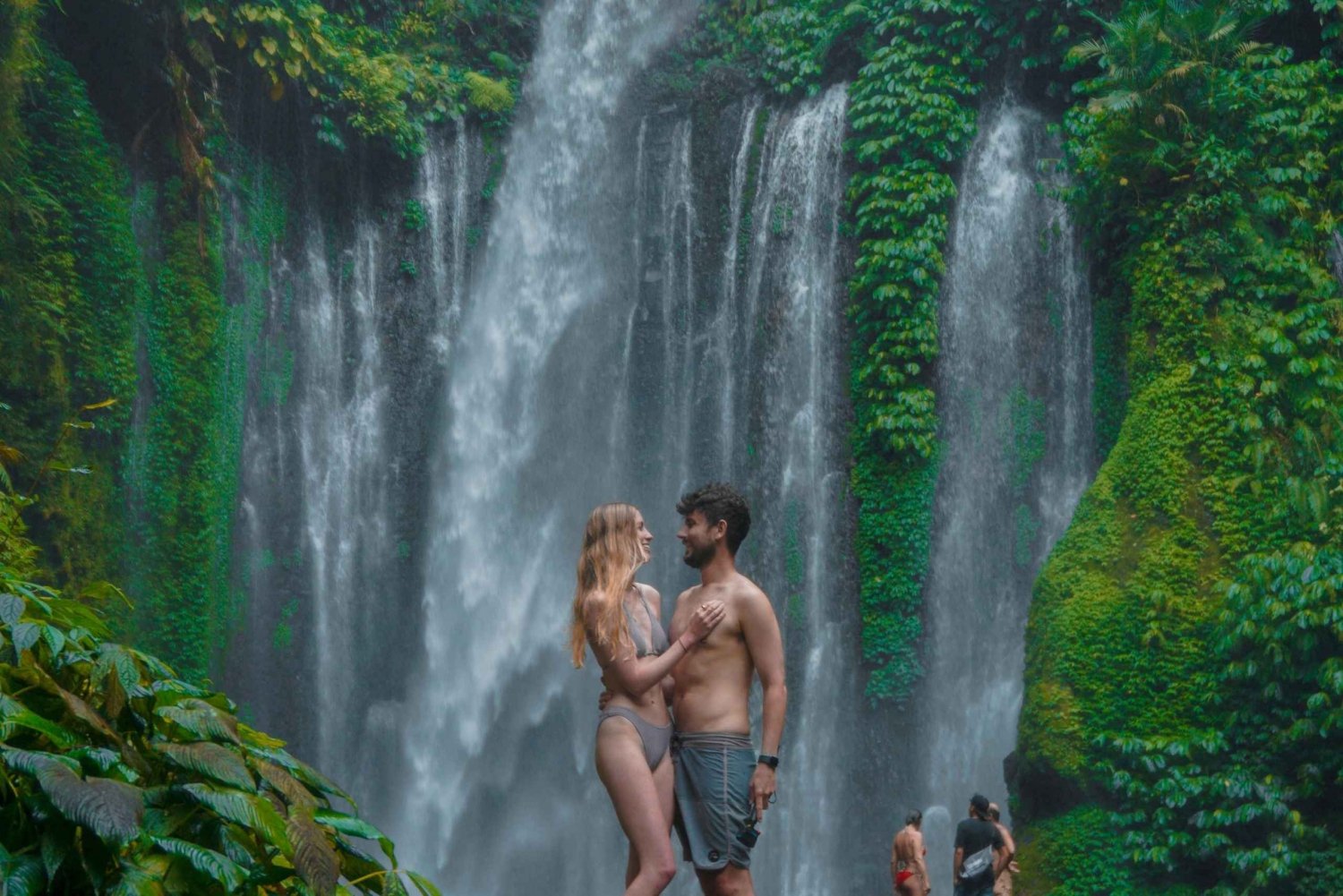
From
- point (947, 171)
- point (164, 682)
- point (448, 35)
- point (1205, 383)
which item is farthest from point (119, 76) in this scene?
point (164, 682)

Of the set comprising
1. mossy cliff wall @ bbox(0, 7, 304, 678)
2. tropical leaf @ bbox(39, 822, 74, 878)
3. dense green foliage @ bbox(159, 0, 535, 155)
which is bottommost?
tropical leaf @ bbox(39, 822, 74, 878)

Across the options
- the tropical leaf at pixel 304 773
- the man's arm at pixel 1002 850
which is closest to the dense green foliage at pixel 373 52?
the man's arm at pixel 1002 850

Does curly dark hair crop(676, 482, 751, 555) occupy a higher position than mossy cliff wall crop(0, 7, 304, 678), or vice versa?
mossy cliff wall crop(0, 7, 304, 678)

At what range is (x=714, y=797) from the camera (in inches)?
163

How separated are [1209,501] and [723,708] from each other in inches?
333

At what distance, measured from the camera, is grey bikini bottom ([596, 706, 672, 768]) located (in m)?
4.18

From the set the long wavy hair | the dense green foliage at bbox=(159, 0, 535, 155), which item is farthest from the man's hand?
the dense green foliage at bbox=(159, 0, 535, 155)

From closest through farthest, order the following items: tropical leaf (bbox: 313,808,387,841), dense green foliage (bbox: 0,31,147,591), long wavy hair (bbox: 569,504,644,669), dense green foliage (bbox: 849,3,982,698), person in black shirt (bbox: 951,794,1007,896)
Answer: tropical leaf (bbox: 313,808,387,841) < long wavy hair (bbox: 569,504,644,669) < person in black shirt (bbox: 951,794,1007,896) < dense green foliage (bbox: 0,31,147,591) < dense green foliage (bbox: 849,3,982,698)

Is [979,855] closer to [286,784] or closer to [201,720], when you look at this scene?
[286,784]

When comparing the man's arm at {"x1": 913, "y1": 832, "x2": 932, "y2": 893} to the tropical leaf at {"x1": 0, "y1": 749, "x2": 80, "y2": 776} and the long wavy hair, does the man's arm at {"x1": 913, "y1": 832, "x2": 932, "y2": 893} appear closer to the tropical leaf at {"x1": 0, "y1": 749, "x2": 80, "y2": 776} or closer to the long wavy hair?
the long wavy hair

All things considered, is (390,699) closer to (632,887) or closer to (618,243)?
(618,243)

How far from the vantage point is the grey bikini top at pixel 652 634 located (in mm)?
4238

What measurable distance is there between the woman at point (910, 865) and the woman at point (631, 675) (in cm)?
521

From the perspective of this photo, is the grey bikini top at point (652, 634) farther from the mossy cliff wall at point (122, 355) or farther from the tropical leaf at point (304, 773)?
the mossy cliff wall at point (122, 355)
